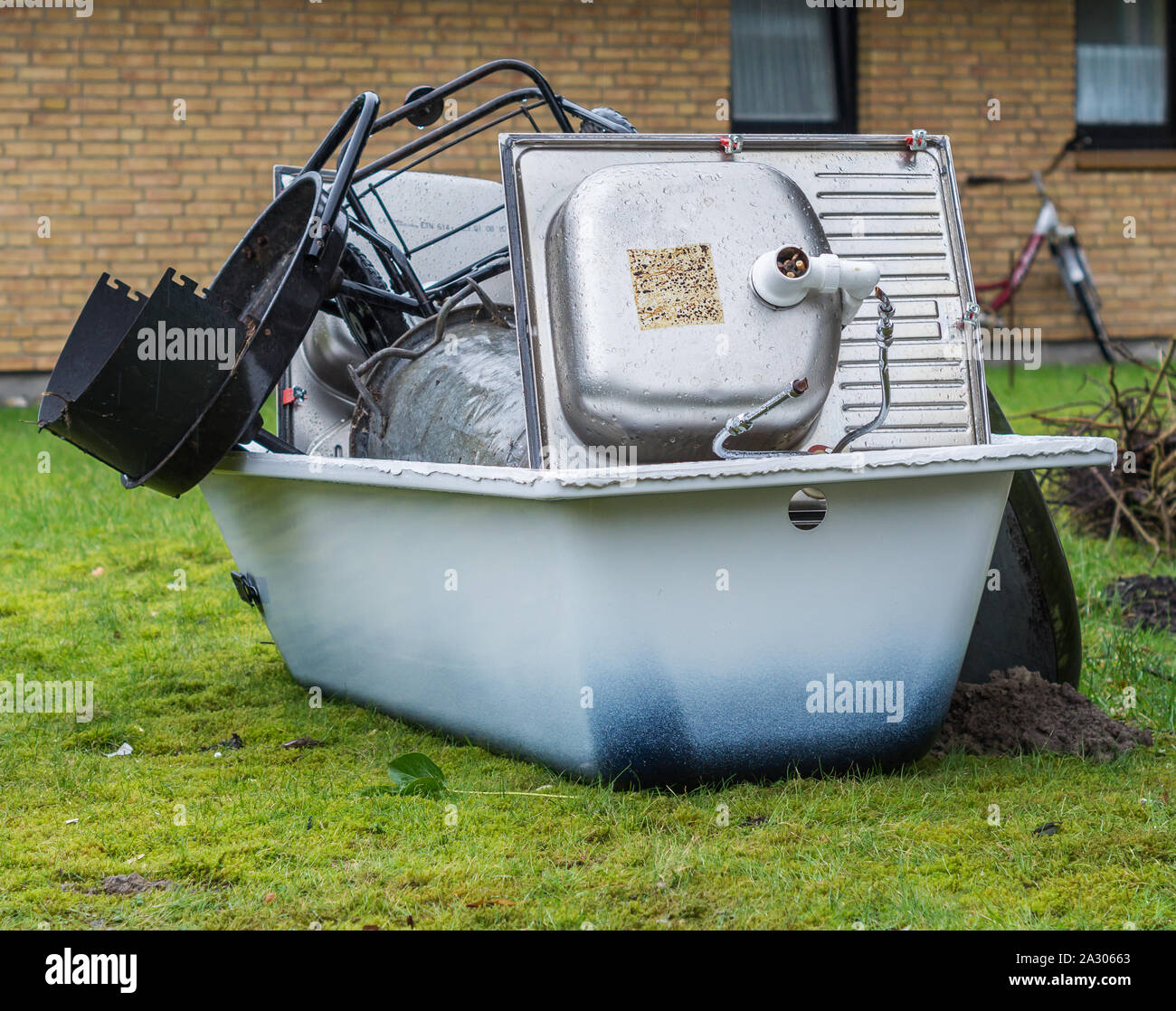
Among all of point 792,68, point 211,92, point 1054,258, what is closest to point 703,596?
point 211,92

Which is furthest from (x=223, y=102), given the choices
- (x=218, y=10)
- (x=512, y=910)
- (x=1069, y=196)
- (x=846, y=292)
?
(x=512, y=910)

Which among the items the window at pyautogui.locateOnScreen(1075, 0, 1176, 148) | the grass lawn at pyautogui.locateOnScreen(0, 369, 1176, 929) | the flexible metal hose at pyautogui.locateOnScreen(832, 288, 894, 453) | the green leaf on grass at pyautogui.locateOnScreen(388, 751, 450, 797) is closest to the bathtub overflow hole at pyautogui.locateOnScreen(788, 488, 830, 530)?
the flexible metal hose at pyautogui.locateOnScreen(832, 288, 894, 453)

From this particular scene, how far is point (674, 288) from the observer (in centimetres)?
207

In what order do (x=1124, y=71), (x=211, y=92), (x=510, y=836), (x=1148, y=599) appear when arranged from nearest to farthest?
(x=510, y=836) < (x=1148, y=599) < (x=211, y=92) < (x=1124, y=71)

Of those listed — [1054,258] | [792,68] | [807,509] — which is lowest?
[807,509]

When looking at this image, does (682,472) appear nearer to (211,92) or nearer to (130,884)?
(130,884)

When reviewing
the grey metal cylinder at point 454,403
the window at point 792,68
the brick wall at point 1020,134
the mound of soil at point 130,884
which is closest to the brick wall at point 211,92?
the window at point 792,68

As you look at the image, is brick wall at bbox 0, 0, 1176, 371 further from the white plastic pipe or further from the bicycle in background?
the white plastic pipe

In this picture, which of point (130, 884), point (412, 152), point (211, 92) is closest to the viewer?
point (130, 884)

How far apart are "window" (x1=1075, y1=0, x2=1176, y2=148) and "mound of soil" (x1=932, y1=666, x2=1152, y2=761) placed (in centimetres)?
663

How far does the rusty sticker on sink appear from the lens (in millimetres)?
2062

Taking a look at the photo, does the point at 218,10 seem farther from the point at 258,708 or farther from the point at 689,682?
the point at 689,682

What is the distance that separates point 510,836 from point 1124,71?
25.6ft

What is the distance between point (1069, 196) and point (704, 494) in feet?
A: 22.4
